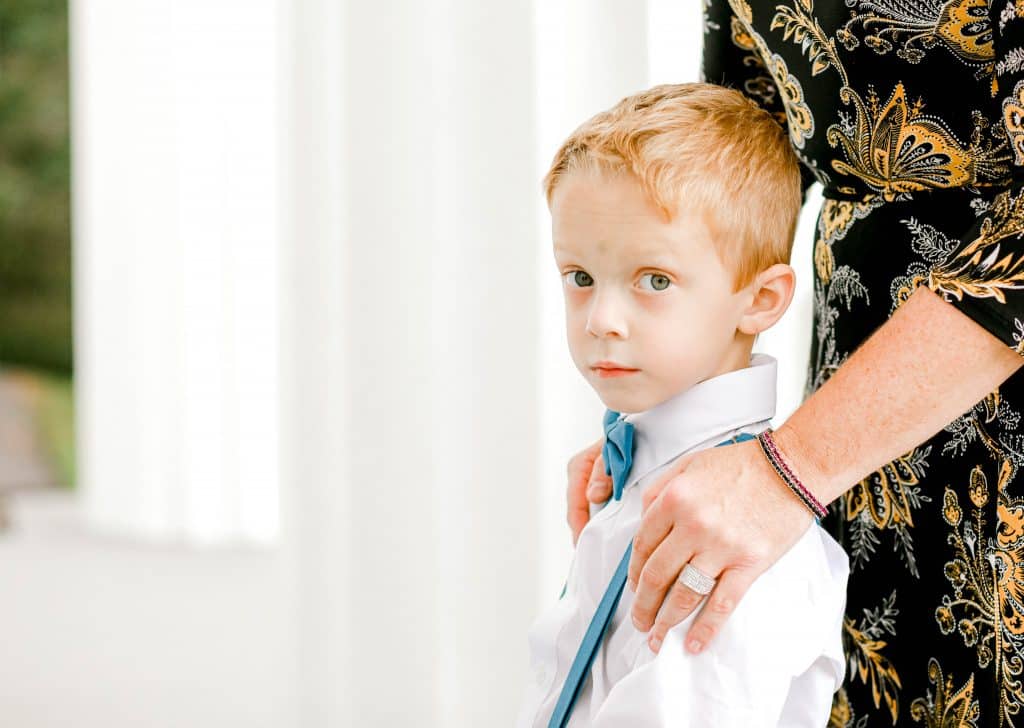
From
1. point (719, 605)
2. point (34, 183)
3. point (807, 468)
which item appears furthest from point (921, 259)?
point (34, 183)

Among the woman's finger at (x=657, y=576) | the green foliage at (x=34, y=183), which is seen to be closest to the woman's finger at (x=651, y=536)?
the woman's finger at (x=657, y=576)

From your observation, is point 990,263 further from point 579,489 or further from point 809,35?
point 579,489

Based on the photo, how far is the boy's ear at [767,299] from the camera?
3.05ft

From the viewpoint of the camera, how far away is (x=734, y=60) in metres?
1.16

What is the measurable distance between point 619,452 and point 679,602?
0.18 m

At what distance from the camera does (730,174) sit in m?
0.91

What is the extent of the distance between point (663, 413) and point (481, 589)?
97 centimetres

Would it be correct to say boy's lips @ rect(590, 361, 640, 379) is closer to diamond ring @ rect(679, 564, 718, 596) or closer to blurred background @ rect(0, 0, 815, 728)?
diamond ring @ rect(679, 564, 718, 596)

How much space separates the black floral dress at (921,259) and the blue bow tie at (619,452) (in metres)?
0.22

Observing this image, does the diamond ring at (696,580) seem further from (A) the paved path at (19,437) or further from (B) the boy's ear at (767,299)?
(A) the paved path at (19,437)

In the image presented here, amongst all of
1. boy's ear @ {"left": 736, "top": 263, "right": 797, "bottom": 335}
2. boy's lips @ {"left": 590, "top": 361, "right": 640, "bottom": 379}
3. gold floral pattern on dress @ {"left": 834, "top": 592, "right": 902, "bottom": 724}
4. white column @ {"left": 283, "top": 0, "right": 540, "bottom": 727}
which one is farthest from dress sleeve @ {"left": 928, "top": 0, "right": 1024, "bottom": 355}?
white column @ {"left": 283, "top": 0, "right": 540, "bottom": 727}

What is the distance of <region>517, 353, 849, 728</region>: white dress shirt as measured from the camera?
84 centimetres

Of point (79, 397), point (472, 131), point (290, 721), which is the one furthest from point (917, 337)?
point (79, 397)

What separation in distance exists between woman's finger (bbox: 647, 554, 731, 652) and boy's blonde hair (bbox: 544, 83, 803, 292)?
0.23 meters
